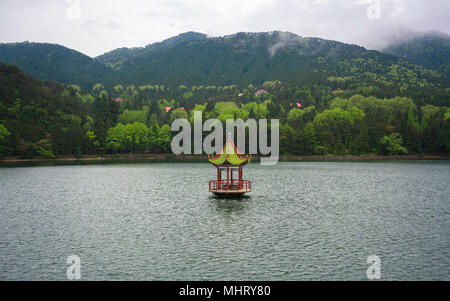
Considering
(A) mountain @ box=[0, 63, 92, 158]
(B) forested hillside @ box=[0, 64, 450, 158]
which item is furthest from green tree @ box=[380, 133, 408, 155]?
(A) mountain @ box=[0, 63, 92, 158]

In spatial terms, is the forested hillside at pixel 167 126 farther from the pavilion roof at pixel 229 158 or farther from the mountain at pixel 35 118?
the pavilion roof at pixel 229 158

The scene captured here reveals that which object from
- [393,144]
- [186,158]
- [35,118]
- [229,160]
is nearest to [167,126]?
[186,158]

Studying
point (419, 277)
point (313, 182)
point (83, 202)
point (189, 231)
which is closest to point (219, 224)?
point (189, 231)

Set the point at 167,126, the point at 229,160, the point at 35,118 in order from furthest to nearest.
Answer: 1. the point at 167,126
2. the point at 35,118
3. the point at 229,160

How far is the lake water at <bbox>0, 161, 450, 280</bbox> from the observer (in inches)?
811

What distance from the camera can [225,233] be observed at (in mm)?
27562

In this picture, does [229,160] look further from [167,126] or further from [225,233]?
[167,126]

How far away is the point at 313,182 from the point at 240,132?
221 feet

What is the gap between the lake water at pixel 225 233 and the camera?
67.6ft

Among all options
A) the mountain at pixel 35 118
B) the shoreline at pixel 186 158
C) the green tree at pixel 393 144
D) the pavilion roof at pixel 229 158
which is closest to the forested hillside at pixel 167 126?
the green tree at pixel 393 144

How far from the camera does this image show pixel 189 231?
2830 cm

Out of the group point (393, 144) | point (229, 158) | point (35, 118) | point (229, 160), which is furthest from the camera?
point (35, 118)

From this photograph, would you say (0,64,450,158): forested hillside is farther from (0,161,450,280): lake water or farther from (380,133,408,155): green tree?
(0,161,450,280): lake water
